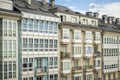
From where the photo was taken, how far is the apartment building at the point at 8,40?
39344mm

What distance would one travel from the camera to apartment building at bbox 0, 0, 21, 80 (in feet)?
129

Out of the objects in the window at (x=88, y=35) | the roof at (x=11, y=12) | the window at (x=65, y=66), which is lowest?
the window at (x=65, y=66)

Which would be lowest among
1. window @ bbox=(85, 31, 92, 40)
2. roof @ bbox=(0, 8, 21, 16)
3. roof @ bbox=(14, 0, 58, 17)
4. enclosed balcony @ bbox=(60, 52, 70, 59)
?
enclosed balcony @ bbox=(60, 52, 70, 59)

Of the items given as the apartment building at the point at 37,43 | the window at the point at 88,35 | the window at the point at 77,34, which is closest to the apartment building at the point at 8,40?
the apartment building at the point at 37,43

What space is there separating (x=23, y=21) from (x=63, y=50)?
1159cm

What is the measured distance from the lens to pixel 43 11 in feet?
157

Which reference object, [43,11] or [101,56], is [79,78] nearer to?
[101,56]

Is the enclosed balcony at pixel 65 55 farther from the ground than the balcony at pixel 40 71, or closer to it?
farther from the ground

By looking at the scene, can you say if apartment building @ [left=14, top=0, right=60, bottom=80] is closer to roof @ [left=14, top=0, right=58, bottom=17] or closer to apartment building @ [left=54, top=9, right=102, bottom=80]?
roof @ [left=14, top=0, right=58, bottom=17]

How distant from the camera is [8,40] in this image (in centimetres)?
4025

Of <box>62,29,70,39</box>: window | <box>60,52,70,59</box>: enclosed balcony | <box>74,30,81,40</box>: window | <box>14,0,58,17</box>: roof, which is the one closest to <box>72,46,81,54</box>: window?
<box>74,30,81,40</box>: window

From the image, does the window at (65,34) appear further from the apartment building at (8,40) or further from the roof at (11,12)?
the roof at (11,12)

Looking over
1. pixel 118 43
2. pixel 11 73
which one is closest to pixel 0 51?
pixel 11 73

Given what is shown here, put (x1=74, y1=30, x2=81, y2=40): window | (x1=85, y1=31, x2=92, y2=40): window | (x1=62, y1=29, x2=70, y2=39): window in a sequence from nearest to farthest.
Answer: (x1=62, y1=29, x2=70, y2=39): window → (x1=74, y1=30, x2=81, y2=40): window → (x1=85, y1=31, x2=92, y2=40): window
